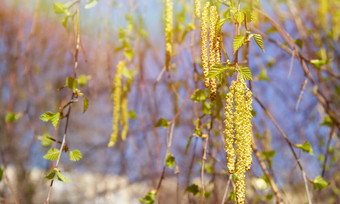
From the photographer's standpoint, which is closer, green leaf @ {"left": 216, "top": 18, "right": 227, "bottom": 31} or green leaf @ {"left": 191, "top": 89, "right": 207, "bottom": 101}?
→ green leaf @ {"left": 216, "top": 18, "right": 227, "bottom": 31}

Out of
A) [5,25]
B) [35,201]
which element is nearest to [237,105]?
[35,201]

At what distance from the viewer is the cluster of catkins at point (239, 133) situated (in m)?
0.73

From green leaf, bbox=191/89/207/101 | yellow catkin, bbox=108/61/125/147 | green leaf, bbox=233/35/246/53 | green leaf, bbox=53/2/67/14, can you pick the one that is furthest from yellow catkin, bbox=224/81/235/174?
green leaf, bbox=53/2/67/14

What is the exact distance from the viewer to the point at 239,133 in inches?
29.1

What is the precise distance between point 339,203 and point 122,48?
86.8 inches

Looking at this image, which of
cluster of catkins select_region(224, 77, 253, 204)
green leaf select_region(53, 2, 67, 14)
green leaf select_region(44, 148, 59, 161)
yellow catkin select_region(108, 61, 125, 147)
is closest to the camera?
cluster of catkins select_region(224, 77, 253, 204)

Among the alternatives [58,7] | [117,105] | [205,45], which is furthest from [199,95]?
[58,7]

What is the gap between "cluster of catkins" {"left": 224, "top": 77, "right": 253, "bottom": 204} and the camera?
726 millimetres

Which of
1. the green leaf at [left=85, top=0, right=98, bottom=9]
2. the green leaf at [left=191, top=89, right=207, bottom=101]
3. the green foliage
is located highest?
the green leaf at [left=85, top=0, right=98, bottom=9]

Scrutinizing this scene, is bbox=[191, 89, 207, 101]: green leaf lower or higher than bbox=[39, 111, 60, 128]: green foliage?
higher

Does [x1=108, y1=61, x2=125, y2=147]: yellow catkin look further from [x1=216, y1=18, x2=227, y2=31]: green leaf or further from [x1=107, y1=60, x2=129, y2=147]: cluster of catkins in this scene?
[x1=216, y1=18, x2=227, y2=31]: green leaf

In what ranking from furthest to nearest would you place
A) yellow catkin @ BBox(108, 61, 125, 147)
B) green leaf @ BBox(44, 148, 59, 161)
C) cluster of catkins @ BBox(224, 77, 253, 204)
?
1. yellow catkin @ BBox(108, 61, 125, 147)
2. green leaf @ BBox(44, 148, 59, 161)
3. cluster of catkins @ BBox(224, 77, 253, 204)

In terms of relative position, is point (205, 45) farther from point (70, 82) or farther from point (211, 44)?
point (70, 82)

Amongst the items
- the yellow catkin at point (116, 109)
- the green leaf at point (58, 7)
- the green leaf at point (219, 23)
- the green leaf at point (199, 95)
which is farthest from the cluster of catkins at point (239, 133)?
the green leaf at point (58, 7)
